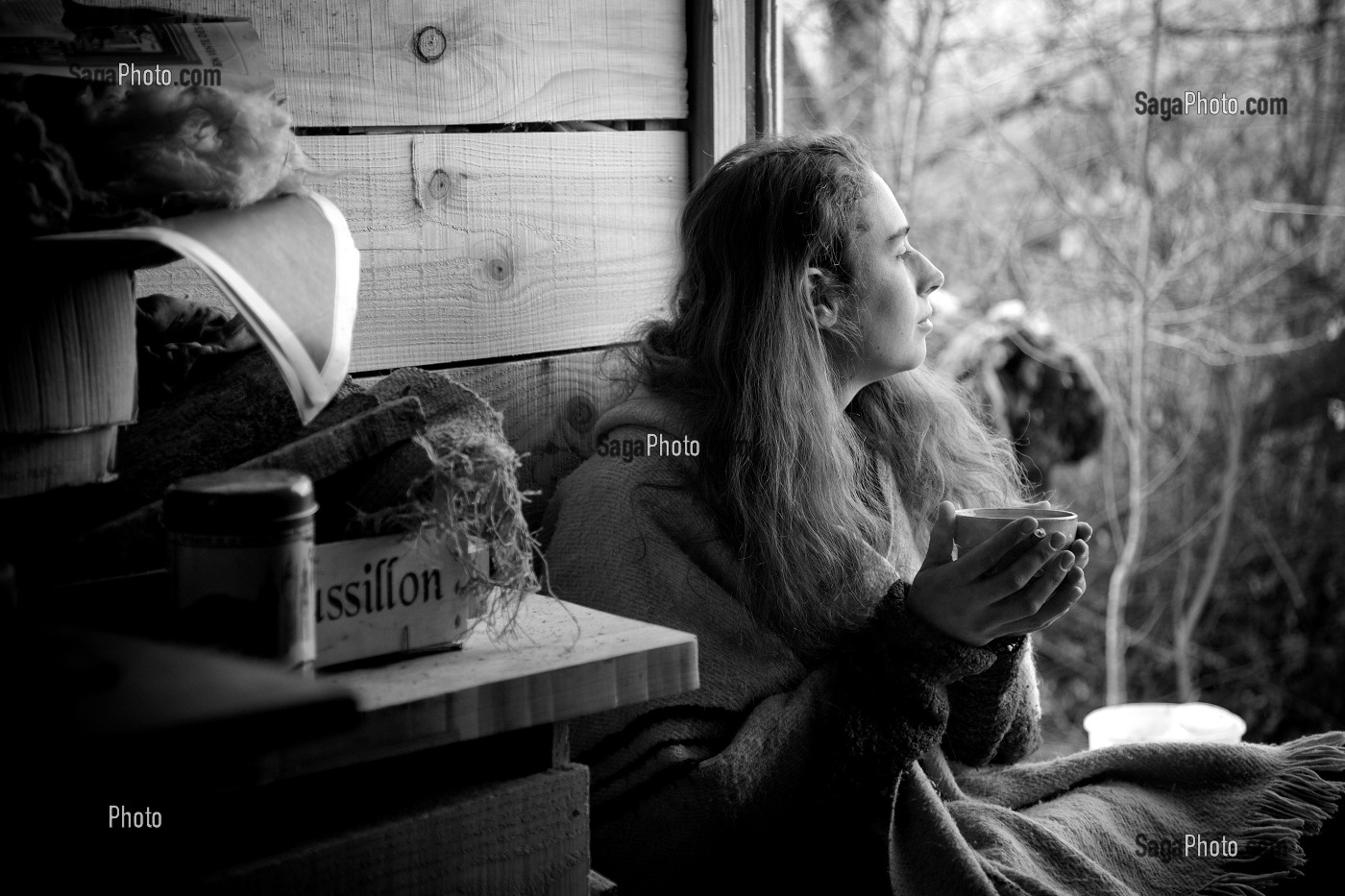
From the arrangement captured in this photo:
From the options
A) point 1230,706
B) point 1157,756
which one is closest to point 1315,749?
point 1157,756

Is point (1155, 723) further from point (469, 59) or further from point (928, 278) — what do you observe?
point (469, 59)

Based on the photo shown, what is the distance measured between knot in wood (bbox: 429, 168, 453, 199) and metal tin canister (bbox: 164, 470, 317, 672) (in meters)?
0.75

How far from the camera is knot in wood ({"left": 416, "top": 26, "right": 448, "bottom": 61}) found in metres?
1.46

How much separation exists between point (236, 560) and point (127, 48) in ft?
1.59

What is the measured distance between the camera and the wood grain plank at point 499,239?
57.0 inches

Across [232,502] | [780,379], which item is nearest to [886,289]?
[780,379]

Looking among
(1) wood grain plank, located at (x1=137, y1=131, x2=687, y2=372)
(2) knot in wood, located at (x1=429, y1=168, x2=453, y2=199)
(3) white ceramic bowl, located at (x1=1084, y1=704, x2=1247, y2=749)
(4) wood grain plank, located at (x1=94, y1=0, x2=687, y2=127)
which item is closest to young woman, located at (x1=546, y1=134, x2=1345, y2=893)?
(1) wood grain plank, located at (x1=137, y1=131, x2=687, y2=372)

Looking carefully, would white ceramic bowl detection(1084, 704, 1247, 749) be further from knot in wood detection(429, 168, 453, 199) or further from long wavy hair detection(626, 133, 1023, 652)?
knot in wood detection(429, 168, 453, 199)

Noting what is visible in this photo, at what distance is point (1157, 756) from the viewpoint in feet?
5.53

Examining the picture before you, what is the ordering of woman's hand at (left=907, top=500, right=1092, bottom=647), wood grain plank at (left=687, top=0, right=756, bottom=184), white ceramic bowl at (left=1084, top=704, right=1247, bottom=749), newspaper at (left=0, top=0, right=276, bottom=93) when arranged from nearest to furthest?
newspaper at (left=0, top=0, right=276, bottom=93)
woman's hand at (left=907, top=500, right=1092, bottom=647)
wood grain plank at (left=687, top=0, right=756, bottom=184)
white ceramic bowl at (left=1084, top=704, right=1247, bottom=749)

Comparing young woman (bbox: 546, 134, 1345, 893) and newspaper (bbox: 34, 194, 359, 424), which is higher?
newspaper (bbox: 34, 194, 359, 424)

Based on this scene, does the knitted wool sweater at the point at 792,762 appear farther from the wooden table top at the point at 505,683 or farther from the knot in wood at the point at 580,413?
the wooden table top at the point at 505,683

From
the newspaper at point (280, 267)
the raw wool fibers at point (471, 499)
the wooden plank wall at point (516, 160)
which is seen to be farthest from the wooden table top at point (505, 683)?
the wooden plank wall at point (516, 160)

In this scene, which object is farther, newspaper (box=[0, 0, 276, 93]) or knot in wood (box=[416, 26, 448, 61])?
knot in wood (box=[416, 26, 448, 61])
